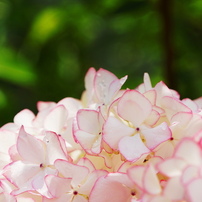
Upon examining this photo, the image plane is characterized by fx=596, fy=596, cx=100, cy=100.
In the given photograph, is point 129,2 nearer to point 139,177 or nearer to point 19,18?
point 19,18

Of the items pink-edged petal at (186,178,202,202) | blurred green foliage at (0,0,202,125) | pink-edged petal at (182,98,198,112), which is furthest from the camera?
blurred green foliage at (0,0,202,125)

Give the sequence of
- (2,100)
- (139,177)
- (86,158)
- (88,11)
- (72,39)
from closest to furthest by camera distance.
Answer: (139,177)
(86,158)
(2,100)
(88,11)
(72,39)

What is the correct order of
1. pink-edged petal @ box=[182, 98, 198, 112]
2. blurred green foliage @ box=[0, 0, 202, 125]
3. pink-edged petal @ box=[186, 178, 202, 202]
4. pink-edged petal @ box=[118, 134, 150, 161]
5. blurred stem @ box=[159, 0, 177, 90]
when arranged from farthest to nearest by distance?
blurred green foliage @ box=[0, 0, 202, 125], blurred stem @ box=[159, 0, 177, 90], pink-edged petal @ box=[182, 98, 198, 112], pink-edged petal @ box=[118, 134, 150, 161], pink-edged petal @ box=[186, 178, 202, 202]

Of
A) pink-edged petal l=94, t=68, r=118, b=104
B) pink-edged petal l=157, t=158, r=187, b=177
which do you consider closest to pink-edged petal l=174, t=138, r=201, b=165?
pink-edged petal l=157, t=158, r=187, b=177

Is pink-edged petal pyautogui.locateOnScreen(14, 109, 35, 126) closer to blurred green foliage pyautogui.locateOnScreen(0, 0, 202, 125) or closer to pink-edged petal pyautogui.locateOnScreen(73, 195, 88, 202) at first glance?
pink-edged petal pyautogui.locateOnScreen(73, 195, 88, 202)

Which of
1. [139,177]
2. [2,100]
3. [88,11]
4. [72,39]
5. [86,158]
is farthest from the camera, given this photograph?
[72,39]

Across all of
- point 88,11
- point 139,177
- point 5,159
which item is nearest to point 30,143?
point 5,159

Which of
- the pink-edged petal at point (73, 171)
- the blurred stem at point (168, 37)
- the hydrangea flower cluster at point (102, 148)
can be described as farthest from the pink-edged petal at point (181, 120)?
the blurred stem at point (168, 37)

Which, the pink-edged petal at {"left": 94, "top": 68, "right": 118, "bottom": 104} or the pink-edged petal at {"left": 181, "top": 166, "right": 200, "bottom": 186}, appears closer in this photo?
the pink-edged petal at {"left": 181, "top": 166, "right": 200, "bottom": 186}
